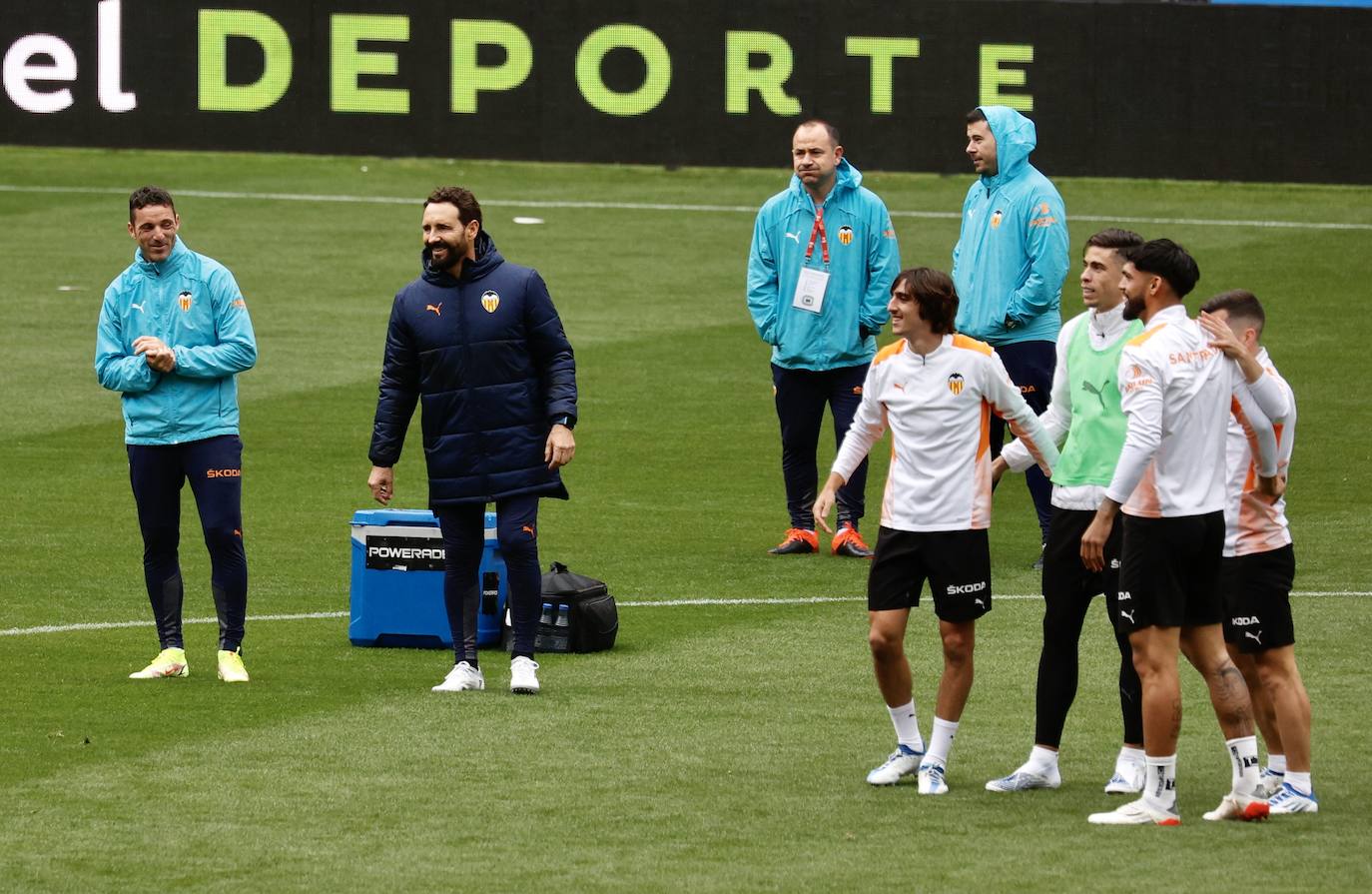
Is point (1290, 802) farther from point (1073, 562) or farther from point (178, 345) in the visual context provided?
point (178, 345)

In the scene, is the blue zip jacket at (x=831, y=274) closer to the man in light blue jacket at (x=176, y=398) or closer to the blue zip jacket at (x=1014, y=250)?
the blue zip jacket at (x=1014, y=250)

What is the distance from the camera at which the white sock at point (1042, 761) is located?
27.0ft

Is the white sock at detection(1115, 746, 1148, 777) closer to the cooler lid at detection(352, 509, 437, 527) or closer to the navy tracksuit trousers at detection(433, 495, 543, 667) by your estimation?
the navy tracksuit trousers at detection(433, 495, 543, 667)

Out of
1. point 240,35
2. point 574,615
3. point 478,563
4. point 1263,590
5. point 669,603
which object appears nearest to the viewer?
point 1263,590

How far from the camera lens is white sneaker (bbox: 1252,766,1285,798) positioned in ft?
26.0

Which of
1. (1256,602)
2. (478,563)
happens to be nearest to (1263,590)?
(1256,602)

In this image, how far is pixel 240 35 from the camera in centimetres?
2870

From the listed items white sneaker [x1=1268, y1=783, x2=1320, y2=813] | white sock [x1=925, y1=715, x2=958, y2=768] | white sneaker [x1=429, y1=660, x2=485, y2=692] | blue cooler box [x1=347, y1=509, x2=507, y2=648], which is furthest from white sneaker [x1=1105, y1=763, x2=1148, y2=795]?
blue cooler box [x1=347, y1=509, x2=507, y2=648]

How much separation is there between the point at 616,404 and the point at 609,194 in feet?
32.9

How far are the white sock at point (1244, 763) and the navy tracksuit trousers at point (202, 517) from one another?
4.47 metres

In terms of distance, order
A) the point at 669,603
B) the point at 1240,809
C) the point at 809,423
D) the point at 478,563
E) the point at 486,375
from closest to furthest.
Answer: the point at 1240,809
the point at 486,375
the point at 478,563
the point at 669,603
the point at 809,423

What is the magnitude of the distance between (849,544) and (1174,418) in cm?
633

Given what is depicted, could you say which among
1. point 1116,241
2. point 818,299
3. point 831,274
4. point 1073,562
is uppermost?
point 1116,241

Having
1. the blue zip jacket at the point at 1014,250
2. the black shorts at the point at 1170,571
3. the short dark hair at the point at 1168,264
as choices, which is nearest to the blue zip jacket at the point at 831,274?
the blue zip jacket at the point at 1014,250
